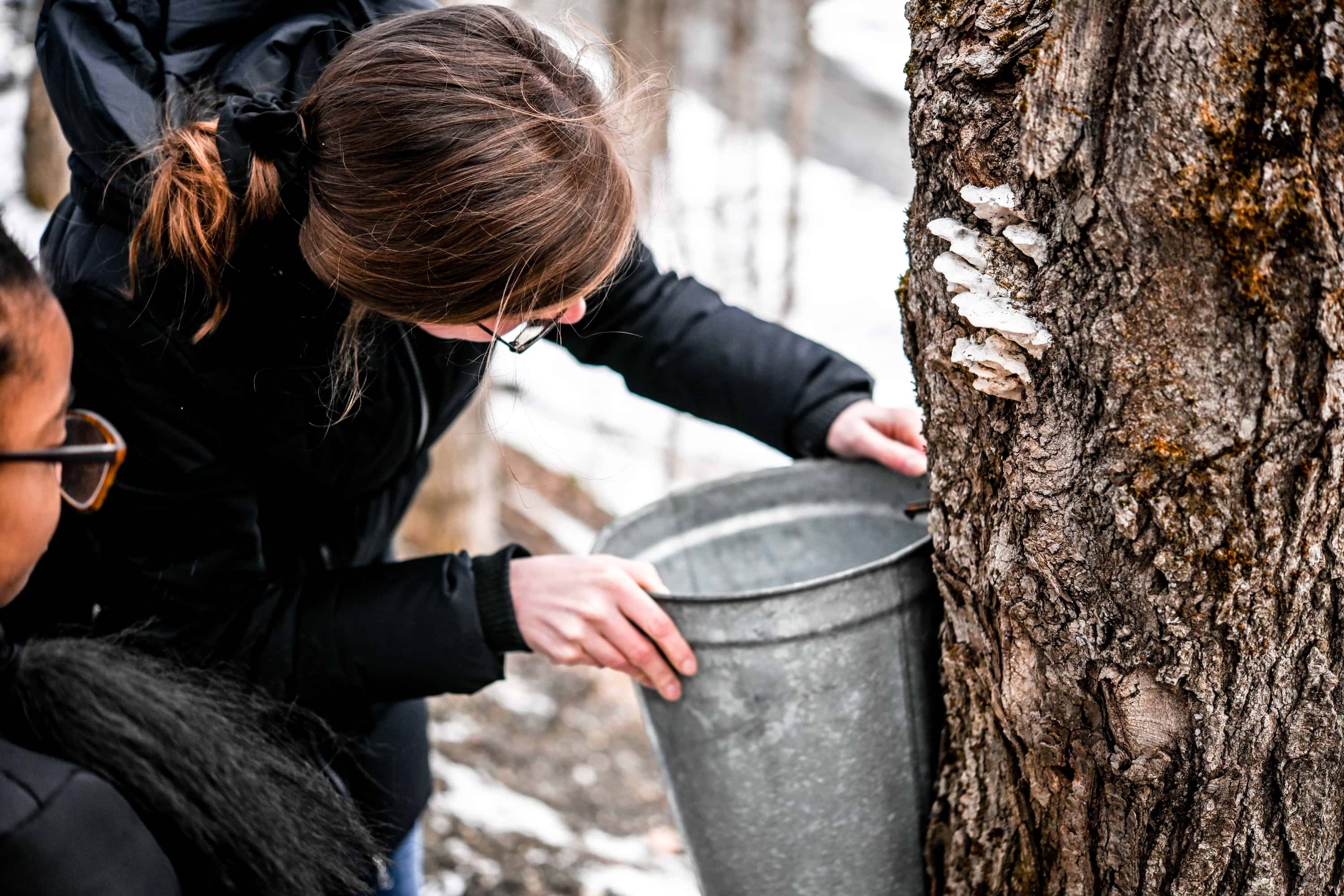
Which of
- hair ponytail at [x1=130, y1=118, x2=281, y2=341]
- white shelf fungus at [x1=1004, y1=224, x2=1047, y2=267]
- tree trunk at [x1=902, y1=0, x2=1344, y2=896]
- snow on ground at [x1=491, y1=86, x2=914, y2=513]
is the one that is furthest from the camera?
snow on ground at [x1=491, y1=86, x2=914, y2=513]

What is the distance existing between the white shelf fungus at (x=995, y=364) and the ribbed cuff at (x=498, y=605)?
0.67 metres

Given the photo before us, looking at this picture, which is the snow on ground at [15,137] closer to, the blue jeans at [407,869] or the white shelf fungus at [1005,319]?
the blue jeans at [407,869]

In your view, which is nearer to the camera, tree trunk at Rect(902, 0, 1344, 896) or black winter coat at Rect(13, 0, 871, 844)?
tree trunk at Rect(902, 0, 1344, 896)

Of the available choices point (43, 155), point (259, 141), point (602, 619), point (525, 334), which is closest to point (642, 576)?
point (602, 619)

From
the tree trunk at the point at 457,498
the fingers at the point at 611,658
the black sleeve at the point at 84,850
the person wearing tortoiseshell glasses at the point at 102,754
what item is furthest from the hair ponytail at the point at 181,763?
the tree trunk at the point at 457,498

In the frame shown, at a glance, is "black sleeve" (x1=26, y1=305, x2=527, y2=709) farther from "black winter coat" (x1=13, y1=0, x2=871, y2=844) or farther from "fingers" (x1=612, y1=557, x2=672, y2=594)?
"fingers" (x1=612, y1=557, x2=672, y2=594)

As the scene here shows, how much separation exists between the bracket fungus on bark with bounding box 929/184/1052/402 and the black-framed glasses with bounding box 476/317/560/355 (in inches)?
21.2

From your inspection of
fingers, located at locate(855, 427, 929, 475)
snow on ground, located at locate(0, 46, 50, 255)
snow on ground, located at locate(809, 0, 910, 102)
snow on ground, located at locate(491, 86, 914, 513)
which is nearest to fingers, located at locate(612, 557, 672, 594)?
fingers, located at locate(855, 427, 929, 475)

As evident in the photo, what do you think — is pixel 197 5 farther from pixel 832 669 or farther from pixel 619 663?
pixel 832 669

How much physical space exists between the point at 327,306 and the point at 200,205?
20 cm

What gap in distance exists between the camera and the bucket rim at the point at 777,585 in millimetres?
1188

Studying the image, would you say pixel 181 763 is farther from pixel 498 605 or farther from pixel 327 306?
pixel 327 306

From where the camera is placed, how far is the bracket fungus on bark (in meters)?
1.03

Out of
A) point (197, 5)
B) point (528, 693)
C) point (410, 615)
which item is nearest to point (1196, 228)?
point (410, 615)
